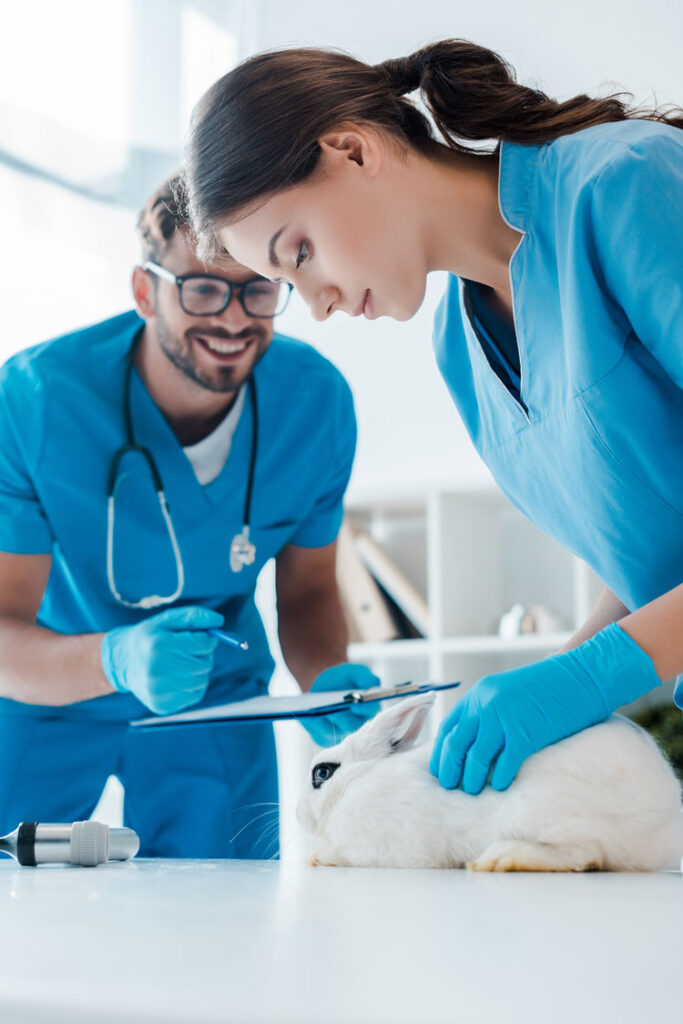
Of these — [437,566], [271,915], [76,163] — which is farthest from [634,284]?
[76,163]

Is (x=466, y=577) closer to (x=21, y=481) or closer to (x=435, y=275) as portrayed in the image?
(x=435, y=275)

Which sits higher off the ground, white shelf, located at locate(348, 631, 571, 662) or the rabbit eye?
the rabbit eye

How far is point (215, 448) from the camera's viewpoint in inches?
62.4

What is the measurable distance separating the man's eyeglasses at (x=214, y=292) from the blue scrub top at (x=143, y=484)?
111 millimetres

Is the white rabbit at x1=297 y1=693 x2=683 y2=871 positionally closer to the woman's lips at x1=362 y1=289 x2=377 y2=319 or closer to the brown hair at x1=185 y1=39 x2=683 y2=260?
the woman's lips at x1=362 y1=289 x2=377 y2=319

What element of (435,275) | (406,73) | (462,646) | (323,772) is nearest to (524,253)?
(406,73)

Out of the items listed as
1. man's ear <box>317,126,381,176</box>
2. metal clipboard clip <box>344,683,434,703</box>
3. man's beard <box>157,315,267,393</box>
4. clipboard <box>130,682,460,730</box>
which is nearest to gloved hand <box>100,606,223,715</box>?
clipboard <box>130,682,460,730</box>

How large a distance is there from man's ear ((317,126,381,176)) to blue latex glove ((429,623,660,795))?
51 cm

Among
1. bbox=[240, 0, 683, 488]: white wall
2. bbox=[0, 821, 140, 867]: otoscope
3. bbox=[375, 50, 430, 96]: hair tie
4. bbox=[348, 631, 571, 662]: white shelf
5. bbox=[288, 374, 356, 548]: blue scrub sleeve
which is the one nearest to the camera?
bbox=[0, 821, 140, 867]: otoscope

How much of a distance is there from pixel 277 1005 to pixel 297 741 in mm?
2735

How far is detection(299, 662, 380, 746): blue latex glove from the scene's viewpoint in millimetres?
1232

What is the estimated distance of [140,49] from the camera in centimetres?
310

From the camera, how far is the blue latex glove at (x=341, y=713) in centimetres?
123

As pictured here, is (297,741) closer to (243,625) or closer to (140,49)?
(243,625)
